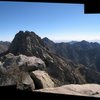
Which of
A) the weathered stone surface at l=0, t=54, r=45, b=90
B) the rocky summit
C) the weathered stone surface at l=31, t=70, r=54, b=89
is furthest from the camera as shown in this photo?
the rocky summit

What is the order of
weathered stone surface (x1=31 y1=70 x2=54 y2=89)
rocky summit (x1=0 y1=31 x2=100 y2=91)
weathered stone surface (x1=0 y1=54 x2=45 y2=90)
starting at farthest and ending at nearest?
rocky summit (x1=0 y1=31 x2=100 y2=91) < weathered stone surface (x1=0 y1=54 x2=45 y2=90) < weathered stone surface (x1=31 y1=70 x2=54 y2=89)

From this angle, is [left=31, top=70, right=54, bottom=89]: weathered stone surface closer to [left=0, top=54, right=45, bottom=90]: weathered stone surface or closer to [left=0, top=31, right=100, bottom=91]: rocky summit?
[left=0, top=31, right=100, bottom=91]: rocky summit

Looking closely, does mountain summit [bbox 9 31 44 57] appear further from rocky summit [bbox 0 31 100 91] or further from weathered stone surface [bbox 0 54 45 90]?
weathered stone surface [bbox 0 54 45 90]

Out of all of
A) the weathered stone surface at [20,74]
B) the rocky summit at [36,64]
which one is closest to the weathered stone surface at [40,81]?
→ the rocky summit at [36,64]

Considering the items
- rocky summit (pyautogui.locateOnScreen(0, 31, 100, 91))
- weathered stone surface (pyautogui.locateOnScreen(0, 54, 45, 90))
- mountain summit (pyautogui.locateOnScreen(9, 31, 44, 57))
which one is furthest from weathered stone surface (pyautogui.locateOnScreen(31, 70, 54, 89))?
mountain summit (pyautogui.locateOnScreen(9, 31, 44, 57))

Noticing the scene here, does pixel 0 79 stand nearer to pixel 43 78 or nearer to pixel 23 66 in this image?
pixel 23 66

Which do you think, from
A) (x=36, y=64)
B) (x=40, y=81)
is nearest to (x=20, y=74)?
(x=36, y=64)

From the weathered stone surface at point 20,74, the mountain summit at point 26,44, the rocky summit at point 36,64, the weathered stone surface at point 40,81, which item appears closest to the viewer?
the weathered stone surface at point 40,81

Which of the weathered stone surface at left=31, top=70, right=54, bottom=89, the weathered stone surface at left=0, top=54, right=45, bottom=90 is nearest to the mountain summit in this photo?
the weathered stone surface at left=0, top=54, right=45, bottom=90

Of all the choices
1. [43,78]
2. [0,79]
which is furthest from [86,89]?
[0,79]

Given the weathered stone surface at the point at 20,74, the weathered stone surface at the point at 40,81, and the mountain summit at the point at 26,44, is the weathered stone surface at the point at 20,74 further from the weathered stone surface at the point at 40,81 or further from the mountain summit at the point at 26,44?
the mountain summit at the point at 26,44

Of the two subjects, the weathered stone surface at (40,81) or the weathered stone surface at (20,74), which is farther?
the weathered stone surface at (20,74)

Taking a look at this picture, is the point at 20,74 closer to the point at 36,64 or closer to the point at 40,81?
the point at 36,64

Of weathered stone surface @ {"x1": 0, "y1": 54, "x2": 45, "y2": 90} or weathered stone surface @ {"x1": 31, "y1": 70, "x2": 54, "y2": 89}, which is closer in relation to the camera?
weathered stone surface @ {"x1": 31, "y1": 70, "x2": 54, "y2": 89}
